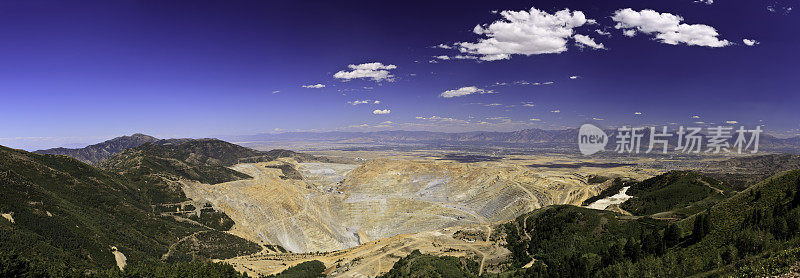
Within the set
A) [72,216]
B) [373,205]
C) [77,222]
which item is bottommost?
[373,205]

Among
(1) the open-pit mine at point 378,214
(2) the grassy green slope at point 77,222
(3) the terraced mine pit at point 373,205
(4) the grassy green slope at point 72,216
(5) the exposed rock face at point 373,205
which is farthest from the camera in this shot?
(5) the exposed rock face at point 373,205

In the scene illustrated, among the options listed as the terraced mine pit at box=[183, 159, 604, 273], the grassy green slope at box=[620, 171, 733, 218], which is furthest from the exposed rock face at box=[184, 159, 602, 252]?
the grassy green slope at box=[620, 171, 733, 218]

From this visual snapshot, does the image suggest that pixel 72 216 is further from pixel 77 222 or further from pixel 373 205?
pixel 373 205

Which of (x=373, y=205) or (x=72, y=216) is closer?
(x=72, y=216)

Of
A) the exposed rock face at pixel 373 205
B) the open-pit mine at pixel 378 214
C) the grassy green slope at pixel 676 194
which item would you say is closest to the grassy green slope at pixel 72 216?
the open-pit mine at pixel 378 214

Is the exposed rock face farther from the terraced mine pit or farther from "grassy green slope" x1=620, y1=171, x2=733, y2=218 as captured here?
"grassy green slope" x1=620, y1=171, x2=733, y2=218

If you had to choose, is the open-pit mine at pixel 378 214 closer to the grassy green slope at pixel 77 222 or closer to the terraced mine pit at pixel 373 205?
the terraced mine pit at pixel 373 205

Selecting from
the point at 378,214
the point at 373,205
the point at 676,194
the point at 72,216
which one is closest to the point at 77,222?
the point at 72,216

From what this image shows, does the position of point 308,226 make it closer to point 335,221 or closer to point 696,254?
point 335,221
